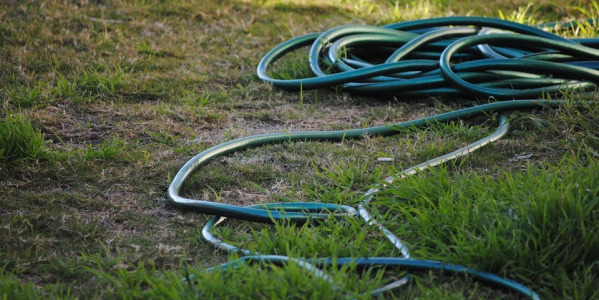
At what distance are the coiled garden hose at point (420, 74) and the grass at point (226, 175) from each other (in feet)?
0.21

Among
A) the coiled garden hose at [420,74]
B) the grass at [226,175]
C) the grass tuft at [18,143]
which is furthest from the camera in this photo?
the grass tuft at [18,143]

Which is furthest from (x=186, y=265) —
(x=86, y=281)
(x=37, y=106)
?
(x=37, y=106)

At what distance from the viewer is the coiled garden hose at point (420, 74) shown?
2.40m

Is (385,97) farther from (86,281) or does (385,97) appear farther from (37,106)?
(86,281)

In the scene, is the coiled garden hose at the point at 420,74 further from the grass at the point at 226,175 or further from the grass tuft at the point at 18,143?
the grass tuft at the point at 18,143

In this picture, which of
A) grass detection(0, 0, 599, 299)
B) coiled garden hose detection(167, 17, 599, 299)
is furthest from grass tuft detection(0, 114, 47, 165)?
coiled garden hose detection(167, 17, 599, 299)

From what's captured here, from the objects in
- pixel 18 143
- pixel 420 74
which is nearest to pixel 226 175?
pixel 18 143

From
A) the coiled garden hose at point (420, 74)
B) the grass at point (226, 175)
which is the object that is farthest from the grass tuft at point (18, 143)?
the coiled garden hose at point (420, 74)

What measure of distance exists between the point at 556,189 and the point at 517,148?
794 mm

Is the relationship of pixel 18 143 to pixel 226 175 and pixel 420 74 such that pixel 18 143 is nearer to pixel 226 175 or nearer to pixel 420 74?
pixel 226 175

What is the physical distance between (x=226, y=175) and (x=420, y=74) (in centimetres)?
149

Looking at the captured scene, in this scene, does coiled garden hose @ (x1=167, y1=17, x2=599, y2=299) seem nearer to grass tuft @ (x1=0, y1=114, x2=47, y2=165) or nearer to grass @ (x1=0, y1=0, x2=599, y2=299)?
grass @ (x1=0, y1=0, x2=599, y2=299)

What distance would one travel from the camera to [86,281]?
1998mm

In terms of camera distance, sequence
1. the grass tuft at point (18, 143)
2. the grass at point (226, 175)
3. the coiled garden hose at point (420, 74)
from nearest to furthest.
Result: 1. the grass at point (226, 175)
2. the coiled garden hose at point (420, 74)
3. the grass tuft at point (18, 143)
